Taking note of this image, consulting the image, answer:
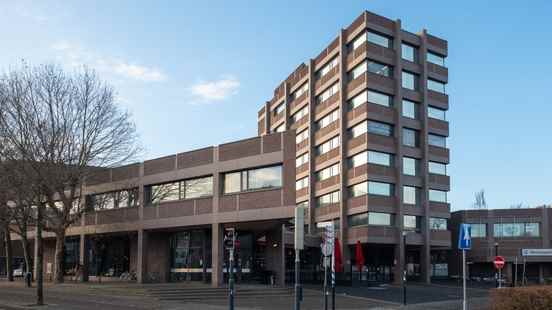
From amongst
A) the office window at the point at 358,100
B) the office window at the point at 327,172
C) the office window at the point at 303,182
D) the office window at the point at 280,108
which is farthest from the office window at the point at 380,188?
the office window at the point at 280,108

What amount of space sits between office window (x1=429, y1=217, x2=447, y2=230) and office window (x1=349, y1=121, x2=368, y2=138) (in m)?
11.5

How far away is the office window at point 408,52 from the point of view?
65244 millimetres

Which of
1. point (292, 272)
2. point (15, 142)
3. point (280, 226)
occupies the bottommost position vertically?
point (292, 272)

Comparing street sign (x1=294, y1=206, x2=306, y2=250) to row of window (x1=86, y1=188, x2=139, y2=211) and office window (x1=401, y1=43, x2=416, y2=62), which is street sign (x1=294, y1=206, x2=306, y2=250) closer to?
row of window (x1=86, y1=188, x2=139, y2=211)

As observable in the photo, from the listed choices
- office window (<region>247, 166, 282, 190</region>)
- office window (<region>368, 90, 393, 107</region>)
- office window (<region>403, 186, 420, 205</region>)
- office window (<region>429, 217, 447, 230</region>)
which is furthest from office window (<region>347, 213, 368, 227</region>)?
office window (<region>247, 166, 282, 190</region>)

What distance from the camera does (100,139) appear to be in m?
38.2

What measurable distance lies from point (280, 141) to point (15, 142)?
1370 cm

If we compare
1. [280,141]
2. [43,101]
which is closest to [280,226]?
[280,141]

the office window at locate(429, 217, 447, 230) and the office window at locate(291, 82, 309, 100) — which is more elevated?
the office window at locate(291, 82, 309, 100)

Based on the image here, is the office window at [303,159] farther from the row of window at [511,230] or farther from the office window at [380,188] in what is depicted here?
the row of window at [511,230]

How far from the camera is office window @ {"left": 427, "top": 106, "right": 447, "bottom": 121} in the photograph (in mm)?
66125

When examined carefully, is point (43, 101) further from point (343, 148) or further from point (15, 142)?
point (343, 148)

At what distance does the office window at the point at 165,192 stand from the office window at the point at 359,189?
2448 centimetres

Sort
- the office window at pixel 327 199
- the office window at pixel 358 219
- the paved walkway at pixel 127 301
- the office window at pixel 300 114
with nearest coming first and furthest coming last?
the paved walkway at pixel 127 301 < the office window at pixel 358 219 < the office window at pixel 327 199 < the office window at pixel 300 114
